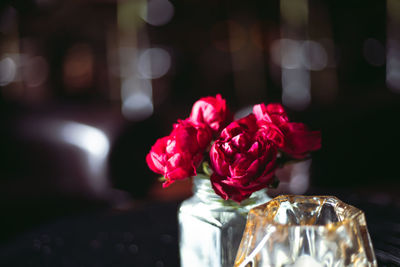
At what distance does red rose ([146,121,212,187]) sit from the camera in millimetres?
346

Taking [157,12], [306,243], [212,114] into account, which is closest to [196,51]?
[157,12]

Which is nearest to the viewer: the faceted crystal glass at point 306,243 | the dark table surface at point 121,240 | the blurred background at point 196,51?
the faceted crystal glass at point 306,243

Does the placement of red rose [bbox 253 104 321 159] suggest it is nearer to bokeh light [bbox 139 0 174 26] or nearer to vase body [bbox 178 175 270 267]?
vase body [bbox 178 175 270 267]

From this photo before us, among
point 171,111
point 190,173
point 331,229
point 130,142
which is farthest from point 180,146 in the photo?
point 171,111

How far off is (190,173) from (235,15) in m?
2.42

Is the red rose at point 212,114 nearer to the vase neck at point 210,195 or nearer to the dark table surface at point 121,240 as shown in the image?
the vase neck at point 210,195

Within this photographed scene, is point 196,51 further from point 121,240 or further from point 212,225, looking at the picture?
point 212,225

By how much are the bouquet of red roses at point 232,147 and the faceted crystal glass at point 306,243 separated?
1.2 inches

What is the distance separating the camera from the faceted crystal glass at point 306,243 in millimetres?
289

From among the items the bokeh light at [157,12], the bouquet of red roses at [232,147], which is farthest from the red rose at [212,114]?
the bokeh light at [157,12]

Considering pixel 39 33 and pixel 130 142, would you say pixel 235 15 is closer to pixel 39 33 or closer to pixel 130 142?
pixel 39 33

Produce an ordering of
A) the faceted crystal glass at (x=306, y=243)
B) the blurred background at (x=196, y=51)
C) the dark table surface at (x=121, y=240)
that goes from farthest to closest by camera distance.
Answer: the blurred background at (x=196, y=51) → the dark table surface at (x=121, y=240) → the faceted crystal glass at (x=306, y=243)

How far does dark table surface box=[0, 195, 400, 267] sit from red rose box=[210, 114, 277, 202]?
0.20 metres

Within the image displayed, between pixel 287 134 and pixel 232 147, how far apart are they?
0.18 ft
